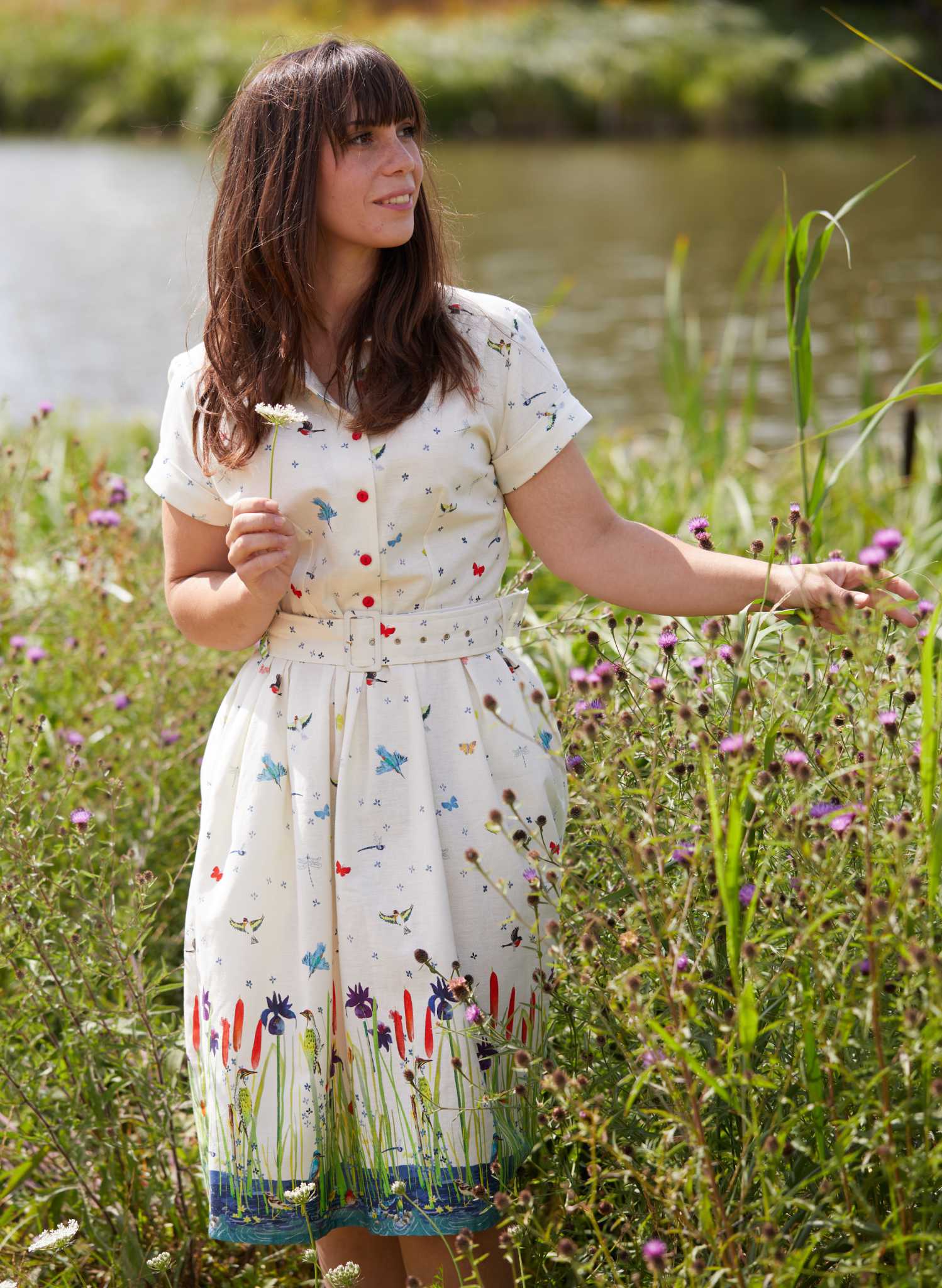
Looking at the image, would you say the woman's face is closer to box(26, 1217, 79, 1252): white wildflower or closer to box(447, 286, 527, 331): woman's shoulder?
box(447, 286, 527, 331): woman's shoulder

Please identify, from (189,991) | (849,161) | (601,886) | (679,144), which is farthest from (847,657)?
(679,144)

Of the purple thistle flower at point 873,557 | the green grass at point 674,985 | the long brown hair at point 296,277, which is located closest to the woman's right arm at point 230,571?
the long brown hair at point 296,277

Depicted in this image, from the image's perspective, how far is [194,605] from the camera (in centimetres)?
175

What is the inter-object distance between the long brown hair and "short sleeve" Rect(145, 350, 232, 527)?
2 cm

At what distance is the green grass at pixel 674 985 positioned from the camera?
124 cm

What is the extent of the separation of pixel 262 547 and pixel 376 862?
1.32 feet

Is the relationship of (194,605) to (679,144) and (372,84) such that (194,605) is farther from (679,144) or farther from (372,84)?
(679,144)

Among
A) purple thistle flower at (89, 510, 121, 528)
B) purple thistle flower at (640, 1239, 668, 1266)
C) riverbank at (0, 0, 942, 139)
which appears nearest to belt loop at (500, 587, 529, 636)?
purple thistle flower at (640, 1239, 668, 1266)

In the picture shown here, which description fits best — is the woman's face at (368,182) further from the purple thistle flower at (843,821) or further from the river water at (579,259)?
the purple thistle flower at (843,821)

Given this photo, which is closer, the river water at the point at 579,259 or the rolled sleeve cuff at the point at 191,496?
the rolled sleeve cuff at the point at 191,496

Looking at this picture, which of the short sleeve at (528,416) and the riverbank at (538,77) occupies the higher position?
the riverbank at (538,77)

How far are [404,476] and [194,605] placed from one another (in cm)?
32

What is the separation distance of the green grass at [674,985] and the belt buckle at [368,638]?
0.26 m

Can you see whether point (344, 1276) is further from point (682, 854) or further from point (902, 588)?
point (902, 588)
